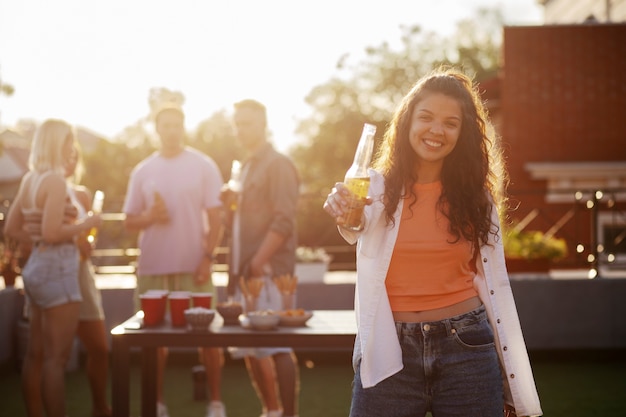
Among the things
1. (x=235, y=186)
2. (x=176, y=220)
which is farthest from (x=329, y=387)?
(x=235, y=186)

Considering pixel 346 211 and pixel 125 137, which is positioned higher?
pixel 125 137

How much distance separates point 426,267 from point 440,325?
17 centimetres

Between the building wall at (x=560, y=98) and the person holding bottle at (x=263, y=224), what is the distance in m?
11.4

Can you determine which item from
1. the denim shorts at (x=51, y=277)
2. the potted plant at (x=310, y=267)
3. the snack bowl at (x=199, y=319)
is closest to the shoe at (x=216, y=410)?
the denim shorts at (x=51, y=277)

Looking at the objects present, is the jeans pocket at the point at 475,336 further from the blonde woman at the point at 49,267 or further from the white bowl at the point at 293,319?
the blonde woman at the point at 49,267

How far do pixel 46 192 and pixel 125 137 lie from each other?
176ft

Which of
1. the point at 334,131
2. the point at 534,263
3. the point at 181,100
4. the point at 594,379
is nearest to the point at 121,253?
the point at 181,100

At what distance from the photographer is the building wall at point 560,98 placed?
15.2m

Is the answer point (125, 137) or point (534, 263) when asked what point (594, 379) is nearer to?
point (534, 263)

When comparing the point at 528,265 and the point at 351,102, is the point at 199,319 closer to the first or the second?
the point at 528,265

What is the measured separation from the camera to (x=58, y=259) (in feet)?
13.6

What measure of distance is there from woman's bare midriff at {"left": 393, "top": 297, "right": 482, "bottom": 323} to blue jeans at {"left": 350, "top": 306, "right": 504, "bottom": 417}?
0.05 feet

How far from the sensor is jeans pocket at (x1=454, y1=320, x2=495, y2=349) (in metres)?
2.24

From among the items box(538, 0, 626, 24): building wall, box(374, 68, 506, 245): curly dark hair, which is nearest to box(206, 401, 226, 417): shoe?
box(374, 68, 506, 245): curly dark hair
